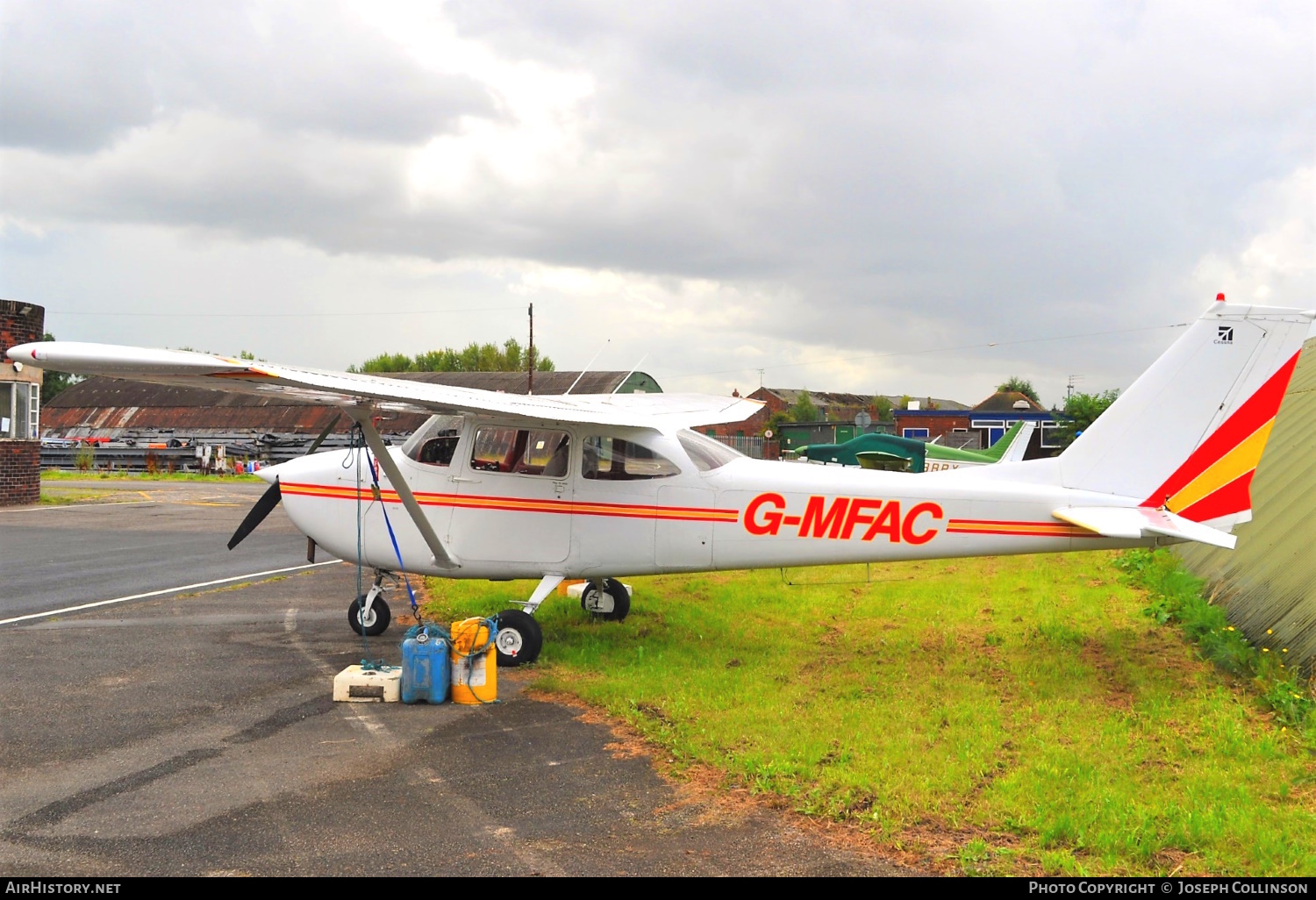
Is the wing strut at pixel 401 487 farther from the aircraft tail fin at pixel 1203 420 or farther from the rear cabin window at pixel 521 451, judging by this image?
the aircraft tail fin at pixel 1203 420

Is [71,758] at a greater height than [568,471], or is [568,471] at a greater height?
[568,471]

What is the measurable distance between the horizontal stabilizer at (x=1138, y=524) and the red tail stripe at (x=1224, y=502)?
0.09m

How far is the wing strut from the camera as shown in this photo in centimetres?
825

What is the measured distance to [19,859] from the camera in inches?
183

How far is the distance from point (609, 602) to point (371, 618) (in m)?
2.66

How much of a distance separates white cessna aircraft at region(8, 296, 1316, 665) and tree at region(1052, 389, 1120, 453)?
139 feet

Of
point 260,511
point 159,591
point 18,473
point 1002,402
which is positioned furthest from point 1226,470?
point 1002,402

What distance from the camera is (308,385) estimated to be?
7152 millimetres

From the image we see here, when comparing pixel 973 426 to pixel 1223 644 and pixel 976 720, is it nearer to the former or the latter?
pixel 1223 644

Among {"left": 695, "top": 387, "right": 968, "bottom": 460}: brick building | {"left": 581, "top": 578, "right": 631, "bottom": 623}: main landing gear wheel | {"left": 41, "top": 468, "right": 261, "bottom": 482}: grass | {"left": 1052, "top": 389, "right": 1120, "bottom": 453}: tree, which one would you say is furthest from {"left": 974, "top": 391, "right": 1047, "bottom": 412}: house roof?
{"left": 581, "top": 578, "right": 631, "bottom": 623}: main landing gear wheel

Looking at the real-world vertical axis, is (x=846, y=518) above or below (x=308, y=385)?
below

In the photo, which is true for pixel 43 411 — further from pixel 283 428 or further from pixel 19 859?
pixel 19 859
